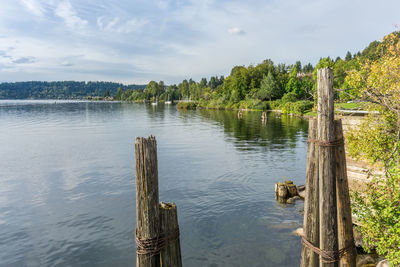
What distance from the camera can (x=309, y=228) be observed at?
18.9 feet

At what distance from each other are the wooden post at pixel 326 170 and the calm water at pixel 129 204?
22.1 feet

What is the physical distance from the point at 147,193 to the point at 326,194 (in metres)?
3.68

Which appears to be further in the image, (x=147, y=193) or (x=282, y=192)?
(x=282, y=192)

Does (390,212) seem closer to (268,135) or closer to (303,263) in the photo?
(303,263)

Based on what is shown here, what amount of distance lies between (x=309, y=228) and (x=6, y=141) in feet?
152

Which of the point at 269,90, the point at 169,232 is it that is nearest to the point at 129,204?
the point at 169,232

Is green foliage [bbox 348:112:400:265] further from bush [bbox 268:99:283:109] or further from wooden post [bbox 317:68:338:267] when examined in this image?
bush [bbox 268:99:283:109]

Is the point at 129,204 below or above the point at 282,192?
below

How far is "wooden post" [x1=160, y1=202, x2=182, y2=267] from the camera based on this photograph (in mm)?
5547

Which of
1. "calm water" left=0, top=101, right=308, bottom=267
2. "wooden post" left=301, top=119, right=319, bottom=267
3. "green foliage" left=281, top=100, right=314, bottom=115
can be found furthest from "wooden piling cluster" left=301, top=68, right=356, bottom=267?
"green foliage" left=281, top=100, right=314, bottom=115

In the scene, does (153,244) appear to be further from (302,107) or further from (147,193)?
(302,107)

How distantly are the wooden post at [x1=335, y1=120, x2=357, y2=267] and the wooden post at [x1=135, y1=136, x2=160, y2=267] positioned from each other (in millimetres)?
3877

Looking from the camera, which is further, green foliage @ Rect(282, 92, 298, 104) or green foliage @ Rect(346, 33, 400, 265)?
green foliage @ Rect(282, 92, 298, 104)

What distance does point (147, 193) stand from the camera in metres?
5.26
